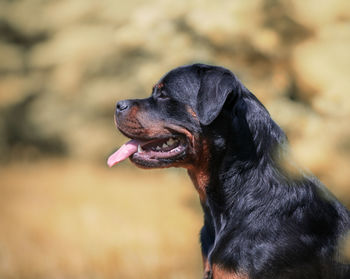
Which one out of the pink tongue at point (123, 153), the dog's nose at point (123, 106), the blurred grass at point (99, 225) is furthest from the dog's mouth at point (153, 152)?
the blurred grass at point (99, 225)

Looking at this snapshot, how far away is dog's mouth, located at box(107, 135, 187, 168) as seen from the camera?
9.44 feet

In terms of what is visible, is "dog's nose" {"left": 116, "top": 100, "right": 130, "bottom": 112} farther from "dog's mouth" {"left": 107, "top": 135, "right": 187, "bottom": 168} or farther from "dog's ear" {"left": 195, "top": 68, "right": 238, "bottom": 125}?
"dog's ear" {"left": 195, "top": 68, "right": 238, "bottom": 125}

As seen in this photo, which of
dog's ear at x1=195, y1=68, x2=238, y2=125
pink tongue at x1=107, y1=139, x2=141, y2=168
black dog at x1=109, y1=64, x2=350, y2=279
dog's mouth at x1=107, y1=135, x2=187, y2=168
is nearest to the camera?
black dog at x1=109, y1=64, x2=350, y2=279

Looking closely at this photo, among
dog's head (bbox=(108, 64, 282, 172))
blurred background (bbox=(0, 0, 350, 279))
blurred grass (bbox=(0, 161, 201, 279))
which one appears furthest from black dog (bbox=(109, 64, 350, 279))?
blurred grass (bbox=(0, 161, 201, 279))

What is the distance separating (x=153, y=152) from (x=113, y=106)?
480 centimetres

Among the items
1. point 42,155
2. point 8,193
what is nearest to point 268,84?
point 8,193

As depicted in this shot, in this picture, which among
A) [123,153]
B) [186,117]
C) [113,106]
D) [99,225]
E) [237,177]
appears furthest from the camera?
[113,106]

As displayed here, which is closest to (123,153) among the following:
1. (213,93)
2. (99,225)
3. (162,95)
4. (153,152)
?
(153,152)

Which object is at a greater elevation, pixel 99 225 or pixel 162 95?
pixel 162 95

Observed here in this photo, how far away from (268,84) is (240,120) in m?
1.67

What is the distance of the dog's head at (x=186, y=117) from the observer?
9.00 feet

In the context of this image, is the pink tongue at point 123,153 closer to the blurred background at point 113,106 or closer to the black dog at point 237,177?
the black dog at point 237,177

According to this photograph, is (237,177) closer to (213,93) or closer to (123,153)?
(213,93)

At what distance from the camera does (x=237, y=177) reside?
2.71m
